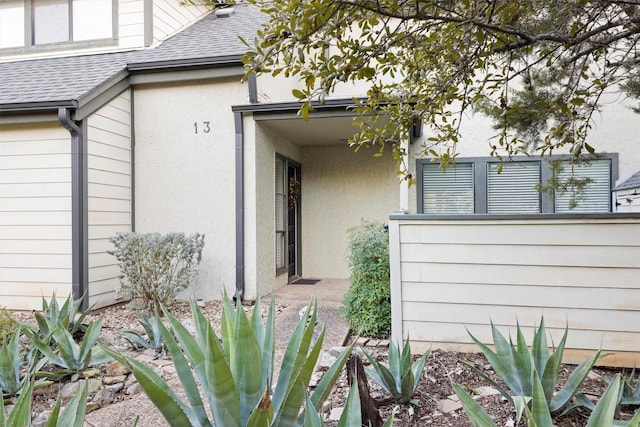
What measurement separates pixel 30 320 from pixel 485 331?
18.4 feet

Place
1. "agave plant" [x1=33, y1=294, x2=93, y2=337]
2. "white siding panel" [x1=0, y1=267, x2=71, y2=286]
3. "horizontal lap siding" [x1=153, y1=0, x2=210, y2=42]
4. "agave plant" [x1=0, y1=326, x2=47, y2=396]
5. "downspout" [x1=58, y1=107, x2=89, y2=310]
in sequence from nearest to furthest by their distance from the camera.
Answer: "agave plant" [x1=0, y1=326, x2=47, y2=396], "agave plant" [x1=33, y1=294, x2=93, y2=337], "downspout" [x1=58, y1=107, x2=89, y2=310], "white siding panel" [x1=0, y1=267, x2=71, y2=286], "horizontal lap siding" [x1=153, y1=0, x2=210, y2=42]

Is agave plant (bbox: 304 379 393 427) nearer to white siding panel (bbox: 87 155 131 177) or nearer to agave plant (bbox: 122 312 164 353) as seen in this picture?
agave plant (bbox: 122 312 164 353)

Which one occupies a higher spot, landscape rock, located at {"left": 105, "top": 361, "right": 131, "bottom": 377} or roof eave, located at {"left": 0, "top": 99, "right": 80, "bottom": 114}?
roof eave, located at {"left": 0, "top": 99, "right": 80, "bottom": 114}

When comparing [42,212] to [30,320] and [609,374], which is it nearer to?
[30,320]

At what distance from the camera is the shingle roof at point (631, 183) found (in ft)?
17.2

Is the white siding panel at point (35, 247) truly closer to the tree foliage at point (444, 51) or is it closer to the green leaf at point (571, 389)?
the tree foliage at point (444, 51)

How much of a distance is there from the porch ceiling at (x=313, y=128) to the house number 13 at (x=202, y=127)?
0.88 meters

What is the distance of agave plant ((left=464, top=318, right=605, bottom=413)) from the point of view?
7.60 feet

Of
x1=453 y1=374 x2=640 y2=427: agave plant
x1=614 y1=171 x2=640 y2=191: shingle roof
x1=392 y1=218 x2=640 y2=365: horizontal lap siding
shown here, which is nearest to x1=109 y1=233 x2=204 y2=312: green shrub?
x1=392 y1=218 x2=640 y2=365: horizontal lap siding

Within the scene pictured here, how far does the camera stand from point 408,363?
2.58m

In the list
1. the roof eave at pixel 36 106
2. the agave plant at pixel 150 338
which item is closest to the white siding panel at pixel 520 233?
the agave plant at pixel 150 338

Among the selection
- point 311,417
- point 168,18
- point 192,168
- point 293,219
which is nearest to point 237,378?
point 311,417

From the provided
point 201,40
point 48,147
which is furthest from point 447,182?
point 48,147

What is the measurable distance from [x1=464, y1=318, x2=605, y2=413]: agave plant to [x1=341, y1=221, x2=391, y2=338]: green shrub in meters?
1.91
